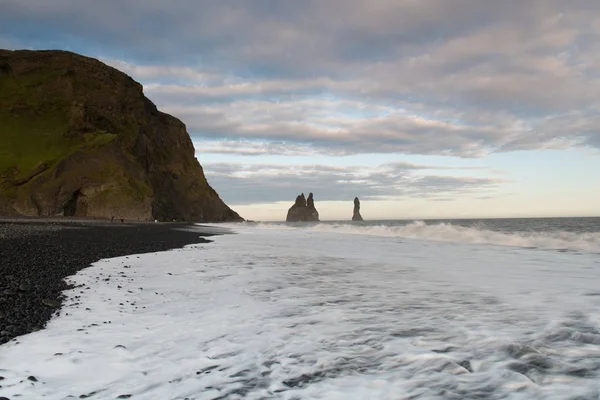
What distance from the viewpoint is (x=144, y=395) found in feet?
13.6

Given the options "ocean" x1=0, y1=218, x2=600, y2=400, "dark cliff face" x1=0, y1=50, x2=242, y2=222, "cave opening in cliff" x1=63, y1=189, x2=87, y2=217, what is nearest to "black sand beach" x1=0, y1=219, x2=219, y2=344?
"ocean" x1=0, y1=218, x2=600, y2=400

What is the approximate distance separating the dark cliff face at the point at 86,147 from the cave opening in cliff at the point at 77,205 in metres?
0.18

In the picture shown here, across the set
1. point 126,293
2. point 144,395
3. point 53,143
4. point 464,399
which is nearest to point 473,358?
point 464,399

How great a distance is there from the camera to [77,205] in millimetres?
76250

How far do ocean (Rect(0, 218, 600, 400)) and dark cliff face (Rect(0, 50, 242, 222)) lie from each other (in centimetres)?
7195

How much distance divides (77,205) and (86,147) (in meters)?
11.6

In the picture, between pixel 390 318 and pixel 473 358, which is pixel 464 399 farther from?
pixel 390 318

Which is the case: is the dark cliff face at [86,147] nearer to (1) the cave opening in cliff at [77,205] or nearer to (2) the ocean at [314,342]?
(1) the cave opening in cliff at [77,205]

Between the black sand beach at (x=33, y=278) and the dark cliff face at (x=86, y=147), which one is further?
the dark cliff face at (x=86, y=147)

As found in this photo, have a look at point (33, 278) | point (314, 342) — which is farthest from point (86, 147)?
point (314, 342)

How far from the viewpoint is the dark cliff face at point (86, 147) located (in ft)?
247

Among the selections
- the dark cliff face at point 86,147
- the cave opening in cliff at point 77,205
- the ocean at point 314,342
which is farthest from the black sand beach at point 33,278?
the cave opening in cliff at point 77,205

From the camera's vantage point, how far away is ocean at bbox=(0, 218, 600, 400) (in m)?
4.32

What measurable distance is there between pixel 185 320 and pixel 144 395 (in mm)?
3034
